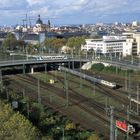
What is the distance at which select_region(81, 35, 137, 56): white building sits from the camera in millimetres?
69438

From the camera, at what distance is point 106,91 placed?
112 ft

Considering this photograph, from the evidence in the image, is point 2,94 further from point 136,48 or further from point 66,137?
point 136,48

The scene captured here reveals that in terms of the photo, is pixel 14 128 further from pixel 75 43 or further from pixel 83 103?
pixel 75 43

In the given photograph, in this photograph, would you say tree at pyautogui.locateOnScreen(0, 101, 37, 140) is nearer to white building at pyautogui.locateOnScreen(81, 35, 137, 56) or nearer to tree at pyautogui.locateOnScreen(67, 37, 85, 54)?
white building at pyautogui.locateOnScreen(81, 35, 137, 56)

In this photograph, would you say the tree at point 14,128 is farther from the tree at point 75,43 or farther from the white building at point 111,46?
the tree at point 75,43

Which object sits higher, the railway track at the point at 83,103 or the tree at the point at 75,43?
the tree at the point at 75,43

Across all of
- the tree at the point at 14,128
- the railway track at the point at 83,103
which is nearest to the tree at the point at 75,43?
the railway track at the point at 83,103

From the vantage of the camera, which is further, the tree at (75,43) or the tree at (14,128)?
the tree at (75,43)

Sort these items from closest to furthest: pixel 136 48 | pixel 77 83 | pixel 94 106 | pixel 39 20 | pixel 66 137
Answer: pixel 66 137 < pixel 94 106 < pixel 77 83 < pixel 136 48 < pixel 39 20

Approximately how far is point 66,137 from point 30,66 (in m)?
31.7

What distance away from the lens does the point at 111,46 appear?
72.9m

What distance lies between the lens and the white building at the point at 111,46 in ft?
228

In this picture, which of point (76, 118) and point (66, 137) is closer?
point (66, 137)

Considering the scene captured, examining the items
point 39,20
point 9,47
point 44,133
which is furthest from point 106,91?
point 39,20
